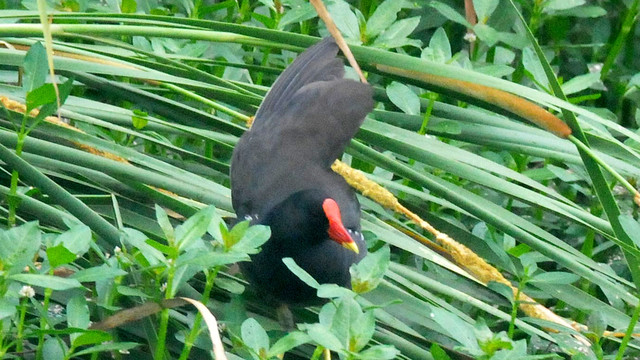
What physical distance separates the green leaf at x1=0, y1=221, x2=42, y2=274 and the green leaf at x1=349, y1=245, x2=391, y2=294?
406mm

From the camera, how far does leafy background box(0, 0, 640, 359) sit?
53.4 inches

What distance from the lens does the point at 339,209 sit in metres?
1.89

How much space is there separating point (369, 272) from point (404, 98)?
2.58ft

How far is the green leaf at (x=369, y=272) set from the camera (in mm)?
1341

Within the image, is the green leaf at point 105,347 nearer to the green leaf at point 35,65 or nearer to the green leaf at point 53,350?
the green leaf at point 53,350

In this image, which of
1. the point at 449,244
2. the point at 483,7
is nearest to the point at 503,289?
the point at 449,244

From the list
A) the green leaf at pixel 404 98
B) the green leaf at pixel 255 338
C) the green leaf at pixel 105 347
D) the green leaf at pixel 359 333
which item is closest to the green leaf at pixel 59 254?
the green leaf at pixel 105 347

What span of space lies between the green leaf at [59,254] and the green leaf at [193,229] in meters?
0.13

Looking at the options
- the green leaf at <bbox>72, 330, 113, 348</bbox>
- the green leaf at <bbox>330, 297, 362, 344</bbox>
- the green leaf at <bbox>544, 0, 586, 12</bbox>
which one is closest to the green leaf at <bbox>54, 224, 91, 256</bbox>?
the green leaf at <bbox>72, 330, 113, 348</bbox>

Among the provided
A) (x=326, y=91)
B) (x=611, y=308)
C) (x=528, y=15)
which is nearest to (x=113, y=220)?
(x=326, y=91)

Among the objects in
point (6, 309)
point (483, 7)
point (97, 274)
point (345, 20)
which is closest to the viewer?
point (6, 309)

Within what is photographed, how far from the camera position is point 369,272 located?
1.34m

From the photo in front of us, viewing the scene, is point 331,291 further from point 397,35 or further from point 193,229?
point 397,35

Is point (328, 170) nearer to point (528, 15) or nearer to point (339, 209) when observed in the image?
point (339, 209)
